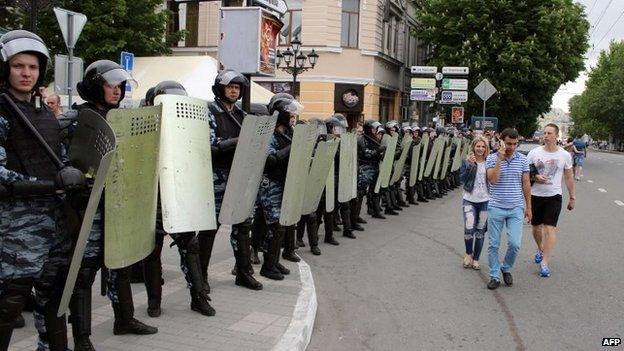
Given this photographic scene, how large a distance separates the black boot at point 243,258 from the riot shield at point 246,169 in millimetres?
143

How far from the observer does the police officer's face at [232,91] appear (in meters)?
5.29

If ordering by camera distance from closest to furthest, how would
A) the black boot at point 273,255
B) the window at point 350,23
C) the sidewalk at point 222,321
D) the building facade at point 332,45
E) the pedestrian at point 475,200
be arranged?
1. the sidewalk at point 222,321
2. the black boot at point 273,255
3. the pedestrian at point 475,200
4. the building facade at point 332,45
5. the window at point 350,23

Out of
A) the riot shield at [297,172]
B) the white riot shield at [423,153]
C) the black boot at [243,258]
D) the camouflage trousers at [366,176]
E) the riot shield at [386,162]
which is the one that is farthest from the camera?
the white riot shield at [423,153]

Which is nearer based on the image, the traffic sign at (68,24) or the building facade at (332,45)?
the traffic sign at (68,24)

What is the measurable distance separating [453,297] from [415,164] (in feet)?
23.3

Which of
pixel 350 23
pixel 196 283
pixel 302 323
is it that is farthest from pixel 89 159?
pixel 350 23

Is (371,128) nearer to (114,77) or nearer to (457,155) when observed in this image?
(114,77)

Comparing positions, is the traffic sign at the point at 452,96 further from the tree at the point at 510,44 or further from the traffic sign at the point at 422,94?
the tree at the point at 510,44

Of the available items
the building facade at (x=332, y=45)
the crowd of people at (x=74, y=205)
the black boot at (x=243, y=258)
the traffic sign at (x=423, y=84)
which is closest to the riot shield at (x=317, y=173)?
the crowd of people at (x=74, y=205)

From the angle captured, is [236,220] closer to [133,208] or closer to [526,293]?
[133,208]

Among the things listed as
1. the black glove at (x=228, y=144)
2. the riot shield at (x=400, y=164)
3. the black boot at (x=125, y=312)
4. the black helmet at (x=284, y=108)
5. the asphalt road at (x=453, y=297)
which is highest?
the black helmet at (x=284, y=108)

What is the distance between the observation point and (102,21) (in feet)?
65.5

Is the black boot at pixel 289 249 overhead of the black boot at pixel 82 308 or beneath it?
beneath

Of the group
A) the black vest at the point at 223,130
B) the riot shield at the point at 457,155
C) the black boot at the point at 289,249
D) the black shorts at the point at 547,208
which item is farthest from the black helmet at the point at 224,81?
the riot shield at the point at 457,155
